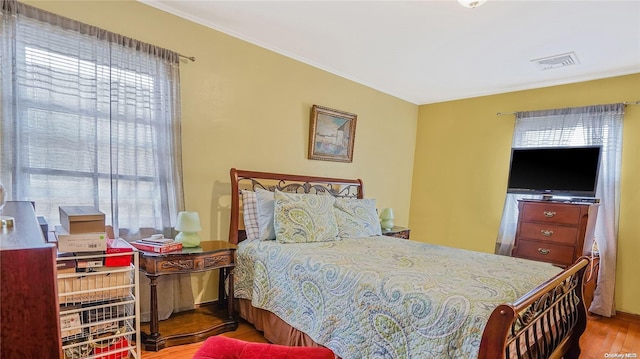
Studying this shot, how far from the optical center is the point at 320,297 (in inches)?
76.8

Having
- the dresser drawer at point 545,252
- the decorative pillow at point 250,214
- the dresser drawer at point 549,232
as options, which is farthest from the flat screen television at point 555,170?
the decorative pillow at point 250,214

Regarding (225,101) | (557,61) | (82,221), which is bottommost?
(82,221)

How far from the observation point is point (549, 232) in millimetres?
3143

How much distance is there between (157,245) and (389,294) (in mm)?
1553

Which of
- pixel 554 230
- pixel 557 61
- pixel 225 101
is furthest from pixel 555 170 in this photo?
pixel 225 101

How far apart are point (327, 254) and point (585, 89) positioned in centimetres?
342

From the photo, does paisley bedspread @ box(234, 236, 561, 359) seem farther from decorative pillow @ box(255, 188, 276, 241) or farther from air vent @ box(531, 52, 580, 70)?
air vent @ box(531, 52, 580, 70)

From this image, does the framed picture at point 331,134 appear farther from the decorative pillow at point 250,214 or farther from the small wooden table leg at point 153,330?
the small wooden table leg at point 153,330

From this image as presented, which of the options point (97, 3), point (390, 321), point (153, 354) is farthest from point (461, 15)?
point (153, 354)

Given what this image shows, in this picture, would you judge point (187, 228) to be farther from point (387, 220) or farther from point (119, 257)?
point (387, 220)

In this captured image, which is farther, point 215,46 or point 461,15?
point 215,46

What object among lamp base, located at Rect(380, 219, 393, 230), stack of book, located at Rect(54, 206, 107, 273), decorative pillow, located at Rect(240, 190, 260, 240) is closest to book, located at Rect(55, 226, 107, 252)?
stack of book, located at Rect(54, 206, 107, 273)

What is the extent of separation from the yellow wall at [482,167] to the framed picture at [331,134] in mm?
1487

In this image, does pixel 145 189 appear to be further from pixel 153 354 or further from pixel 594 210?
pixel 594 210
